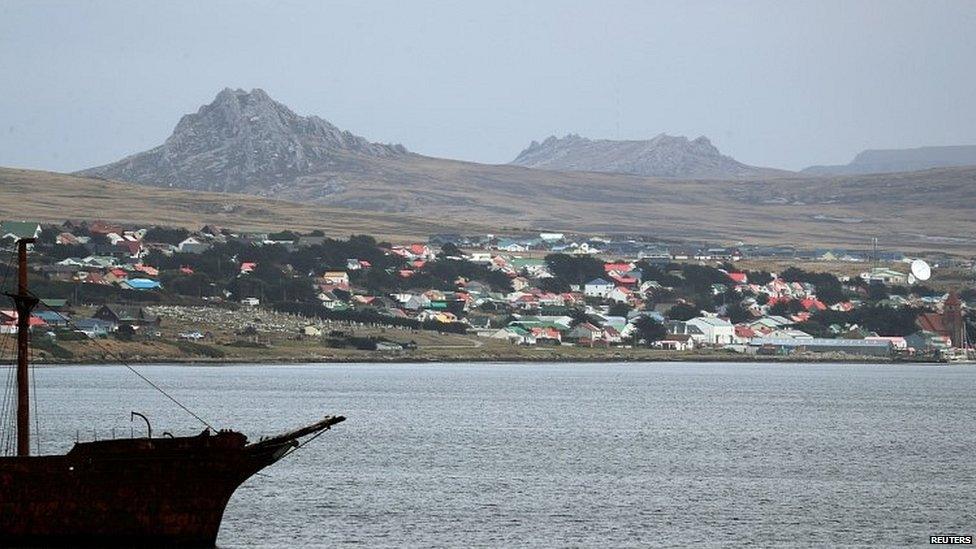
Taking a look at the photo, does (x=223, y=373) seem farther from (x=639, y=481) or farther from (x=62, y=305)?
(x=639, y=481)

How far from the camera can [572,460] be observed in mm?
76188

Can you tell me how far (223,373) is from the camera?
159375 millimetres

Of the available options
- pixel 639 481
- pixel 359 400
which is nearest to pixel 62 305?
pixel 359 400

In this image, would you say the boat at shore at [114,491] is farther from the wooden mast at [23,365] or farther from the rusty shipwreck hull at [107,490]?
the wooden mast at [23,365]

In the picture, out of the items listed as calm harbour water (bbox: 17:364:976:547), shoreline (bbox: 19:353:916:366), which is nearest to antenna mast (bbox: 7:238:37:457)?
calm harbour water (bbox: 17:364:976:547)

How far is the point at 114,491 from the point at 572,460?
32.7 metres

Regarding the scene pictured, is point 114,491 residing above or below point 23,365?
below
